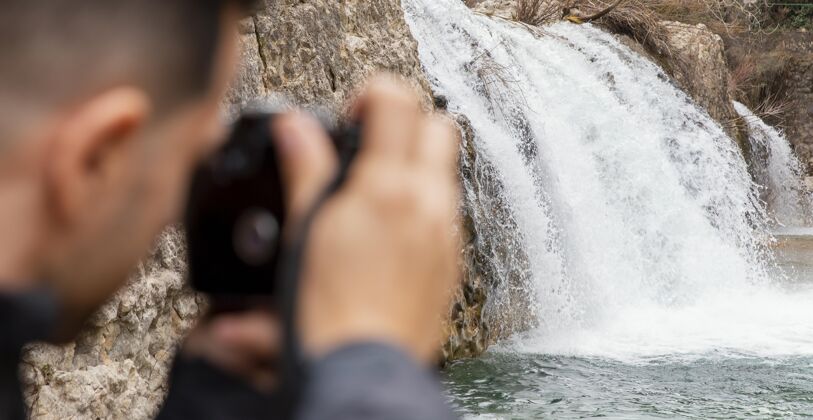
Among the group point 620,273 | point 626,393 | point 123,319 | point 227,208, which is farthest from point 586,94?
point 227,208

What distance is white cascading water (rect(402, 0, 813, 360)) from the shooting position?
5.97m

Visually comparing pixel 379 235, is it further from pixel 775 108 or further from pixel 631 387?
pixel 775 108

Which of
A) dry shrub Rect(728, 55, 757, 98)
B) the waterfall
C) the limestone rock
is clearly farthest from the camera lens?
dry shrub Rect(728, 55, 757, 98)

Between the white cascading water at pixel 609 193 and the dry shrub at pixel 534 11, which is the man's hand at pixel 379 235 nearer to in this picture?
the white cascading water at pixel 609 193

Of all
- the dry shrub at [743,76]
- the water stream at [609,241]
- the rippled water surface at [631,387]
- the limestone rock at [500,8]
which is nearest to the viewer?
the rippled water surface at [631,387]

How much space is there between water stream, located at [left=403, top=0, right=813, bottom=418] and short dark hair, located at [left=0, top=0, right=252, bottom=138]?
3787mm

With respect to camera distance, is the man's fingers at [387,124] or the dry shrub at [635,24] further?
the dry shrub at [635,24]

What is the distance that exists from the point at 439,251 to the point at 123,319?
245cm

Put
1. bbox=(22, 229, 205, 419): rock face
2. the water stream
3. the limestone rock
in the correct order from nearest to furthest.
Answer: bbox=(22, 229, 205, 419): rock face, the water stream, the limestone rock

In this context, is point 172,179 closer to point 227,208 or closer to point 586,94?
point 227,208

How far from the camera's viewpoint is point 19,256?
38cm

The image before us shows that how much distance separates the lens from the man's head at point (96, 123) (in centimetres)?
37

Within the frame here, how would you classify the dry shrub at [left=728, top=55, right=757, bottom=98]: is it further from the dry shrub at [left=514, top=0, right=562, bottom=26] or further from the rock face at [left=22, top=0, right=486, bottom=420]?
the rock face at [left=22, top=0, right=486, bottom=420]

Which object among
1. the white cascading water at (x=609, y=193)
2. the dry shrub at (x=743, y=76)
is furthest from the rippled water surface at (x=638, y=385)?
the dry shrub at (x=743, y=76)
